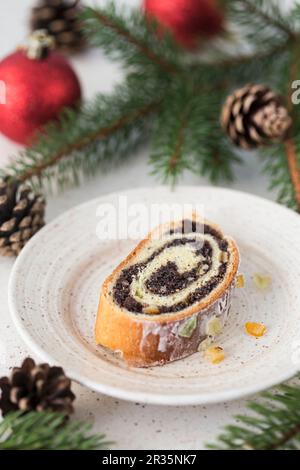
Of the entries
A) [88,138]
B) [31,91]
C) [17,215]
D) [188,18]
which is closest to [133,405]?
[17,215]

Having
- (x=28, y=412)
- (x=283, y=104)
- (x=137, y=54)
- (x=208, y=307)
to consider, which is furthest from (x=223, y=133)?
(x=28, y=412)

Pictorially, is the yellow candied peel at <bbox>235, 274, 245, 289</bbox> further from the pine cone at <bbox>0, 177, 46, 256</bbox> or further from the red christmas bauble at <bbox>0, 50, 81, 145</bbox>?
the red christmas bauble at <bbox>0, 50, 81, 145</bbox>

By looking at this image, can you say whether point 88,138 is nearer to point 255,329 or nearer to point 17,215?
point 17,215

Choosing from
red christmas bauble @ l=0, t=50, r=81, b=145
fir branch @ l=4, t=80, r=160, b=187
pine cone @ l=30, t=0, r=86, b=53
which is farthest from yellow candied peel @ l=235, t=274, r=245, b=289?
pine cone @ l=30, t=0, r=86, b=53

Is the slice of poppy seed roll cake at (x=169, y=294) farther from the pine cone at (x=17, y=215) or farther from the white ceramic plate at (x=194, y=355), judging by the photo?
the pine cone at (x=17, y=215)

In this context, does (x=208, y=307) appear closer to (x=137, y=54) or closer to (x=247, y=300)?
(x=247, y=300)
